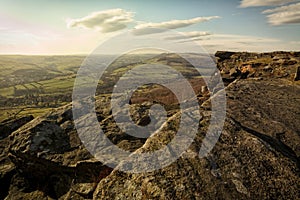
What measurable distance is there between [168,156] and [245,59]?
2260cm

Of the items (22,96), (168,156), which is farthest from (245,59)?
(22,96)

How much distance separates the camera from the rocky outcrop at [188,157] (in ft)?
24.0

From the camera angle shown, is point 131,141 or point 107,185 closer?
point 107,185

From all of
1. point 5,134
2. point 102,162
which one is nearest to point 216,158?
point 102,162

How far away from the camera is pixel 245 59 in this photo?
90.8 feet

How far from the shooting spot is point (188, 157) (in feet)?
26.7

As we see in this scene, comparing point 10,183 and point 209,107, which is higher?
point 209,107

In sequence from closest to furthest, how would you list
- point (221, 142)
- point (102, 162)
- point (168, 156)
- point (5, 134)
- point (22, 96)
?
point (168, 156)
point (221, 142)
point (102, 162)
point (5, 134)
point (22, 96)

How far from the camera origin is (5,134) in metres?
18.8

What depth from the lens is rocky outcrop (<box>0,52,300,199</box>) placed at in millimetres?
7328

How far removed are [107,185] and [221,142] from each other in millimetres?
4079

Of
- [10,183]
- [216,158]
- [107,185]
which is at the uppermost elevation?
[216,158]

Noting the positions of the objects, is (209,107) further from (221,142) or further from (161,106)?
(161,106)

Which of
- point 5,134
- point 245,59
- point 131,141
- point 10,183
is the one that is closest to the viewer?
point 131,141
